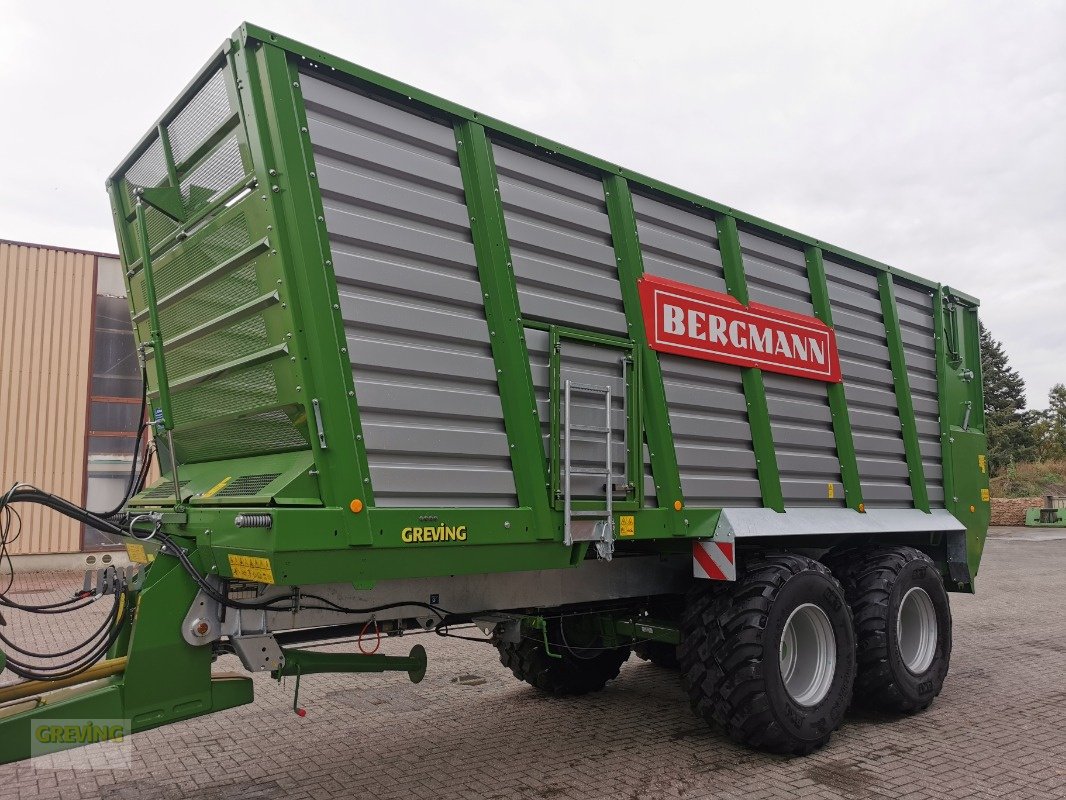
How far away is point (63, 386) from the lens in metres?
14.3

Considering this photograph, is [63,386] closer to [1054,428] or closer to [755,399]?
[755,399]

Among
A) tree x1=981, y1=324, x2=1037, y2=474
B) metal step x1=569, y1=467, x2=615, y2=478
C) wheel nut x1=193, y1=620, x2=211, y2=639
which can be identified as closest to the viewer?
wheel nut x1=193, y1=620, x2=211, y2=639

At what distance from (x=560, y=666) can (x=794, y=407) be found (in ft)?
8.68

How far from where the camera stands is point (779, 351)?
5723 mm

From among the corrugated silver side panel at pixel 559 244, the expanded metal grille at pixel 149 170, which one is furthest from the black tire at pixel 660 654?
the expanded metal grille at pixel 149 170

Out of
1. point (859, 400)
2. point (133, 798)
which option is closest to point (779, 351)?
point (859, 400)

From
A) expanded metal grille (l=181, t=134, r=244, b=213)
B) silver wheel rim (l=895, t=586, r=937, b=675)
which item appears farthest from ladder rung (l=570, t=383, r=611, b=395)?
silver wheel rim (l=895, t=586, r=937, b=675)

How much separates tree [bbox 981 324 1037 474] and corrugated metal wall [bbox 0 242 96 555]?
43653mm

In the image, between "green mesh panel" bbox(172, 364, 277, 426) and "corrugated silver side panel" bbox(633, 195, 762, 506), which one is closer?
"green mesh panel" bbox(172, 364, 277, 426)

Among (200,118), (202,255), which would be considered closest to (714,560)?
(202,255)

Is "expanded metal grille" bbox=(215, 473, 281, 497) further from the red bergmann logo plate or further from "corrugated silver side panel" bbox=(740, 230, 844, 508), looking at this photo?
"corrugated silver side panel" bbox=(740, 230, 844, 508)

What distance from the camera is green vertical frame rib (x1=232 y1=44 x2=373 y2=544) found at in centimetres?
351

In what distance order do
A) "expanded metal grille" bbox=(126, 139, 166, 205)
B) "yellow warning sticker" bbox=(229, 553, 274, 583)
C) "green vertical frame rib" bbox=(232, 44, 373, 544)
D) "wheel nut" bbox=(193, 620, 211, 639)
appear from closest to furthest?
"yellow warning sticker" bbox=(229, 553, 274, 583) → "green vertical frame rib" bbox=(232, 44, 373, 544) → "wheel nut" bbox=(193, 620, 211, 639) → "expanded metal grille" bbox=(126, 139, 166, 205)

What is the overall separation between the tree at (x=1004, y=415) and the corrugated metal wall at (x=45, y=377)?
43653mm
